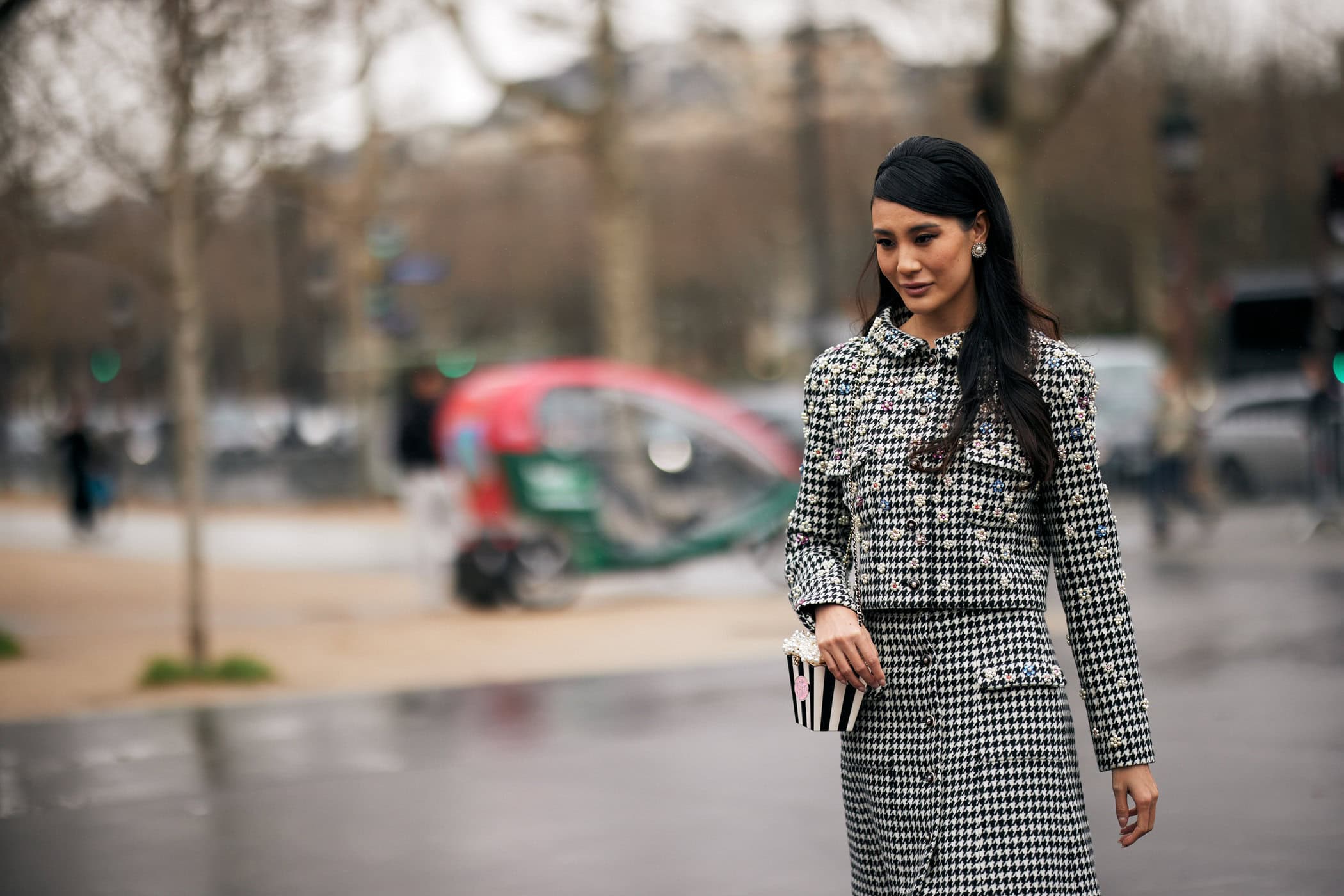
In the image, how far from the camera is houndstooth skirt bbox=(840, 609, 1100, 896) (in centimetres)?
279

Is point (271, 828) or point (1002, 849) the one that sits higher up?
point (1002, 849)

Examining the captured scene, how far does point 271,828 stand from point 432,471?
7.61 meters

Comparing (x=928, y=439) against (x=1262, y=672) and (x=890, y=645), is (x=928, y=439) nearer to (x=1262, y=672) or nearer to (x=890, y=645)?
(x=890, y=645)

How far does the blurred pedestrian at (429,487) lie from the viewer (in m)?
13.9

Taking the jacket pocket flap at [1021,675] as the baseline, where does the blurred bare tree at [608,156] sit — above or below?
above

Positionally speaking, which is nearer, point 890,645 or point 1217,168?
point 890,645

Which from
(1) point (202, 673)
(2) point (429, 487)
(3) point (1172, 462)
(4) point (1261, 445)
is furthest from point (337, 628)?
(4) point (1261, 445)

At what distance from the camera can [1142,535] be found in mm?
18578

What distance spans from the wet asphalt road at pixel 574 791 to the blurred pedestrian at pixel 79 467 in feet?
54.7

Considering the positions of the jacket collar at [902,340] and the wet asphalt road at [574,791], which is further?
the wet asphalt road at [574,791]

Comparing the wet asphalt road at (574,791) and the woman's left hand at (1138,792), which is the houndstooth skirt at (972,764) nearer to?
the woman's left hand at (1138,792)

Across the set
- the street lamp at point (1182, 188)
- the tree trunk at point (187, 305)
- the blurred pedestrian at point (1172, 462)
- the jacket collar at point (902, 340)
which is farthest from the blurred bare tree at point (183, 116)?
the street lamp at point (1182, 188)

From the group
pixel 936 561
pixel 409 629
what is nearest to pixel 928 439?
pixel 936 561

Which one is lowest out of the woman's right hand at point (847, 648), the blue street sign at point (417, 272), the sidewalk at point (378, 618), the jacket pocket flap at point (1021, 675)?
the sidewalk at point (378, 618)
